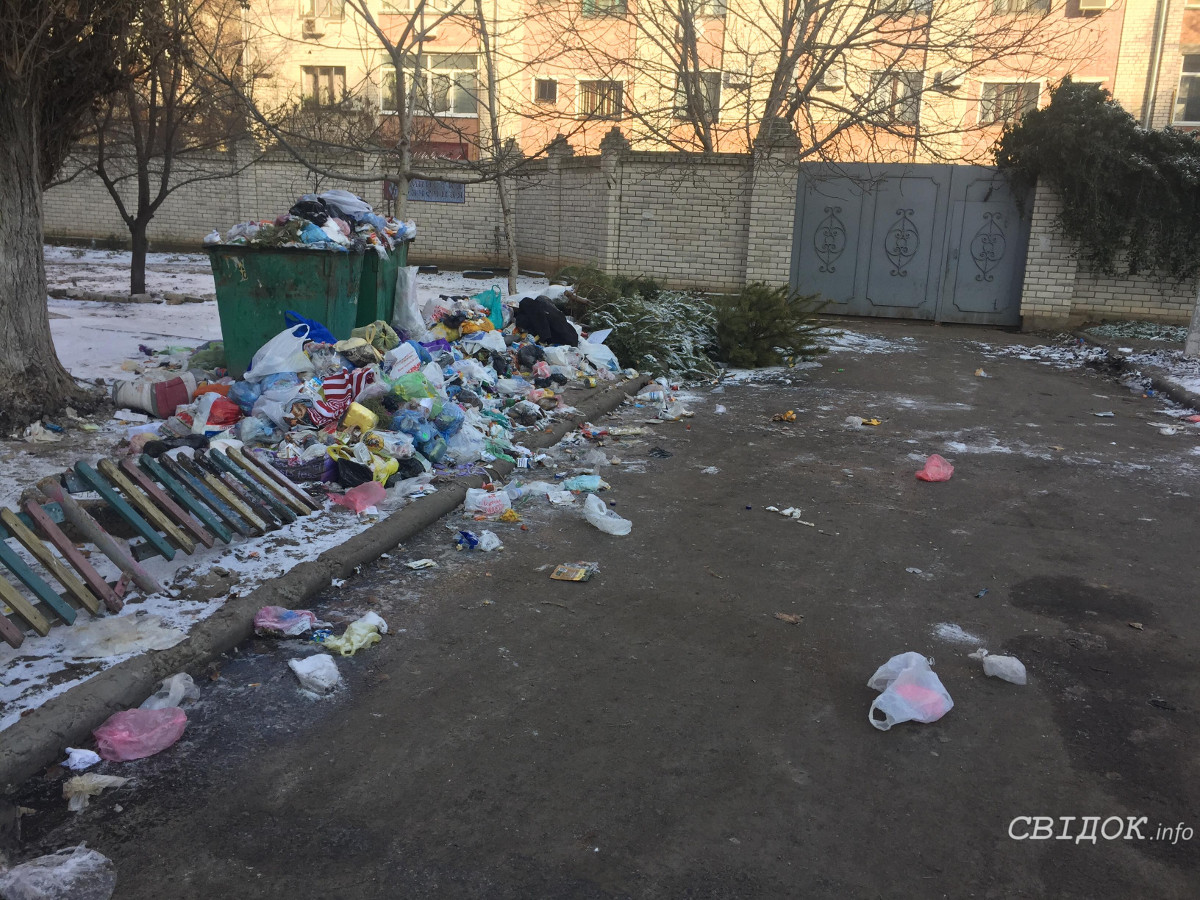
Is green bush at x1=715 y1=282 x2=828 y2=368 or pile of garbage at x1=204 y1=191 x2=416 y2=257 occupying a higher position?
pile of garbage at x1=204 y1=191 x2=416 y2=257

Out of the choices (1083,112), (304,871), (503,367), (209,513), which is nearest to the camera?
(304,871)

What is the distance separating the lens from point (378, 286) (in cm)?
763

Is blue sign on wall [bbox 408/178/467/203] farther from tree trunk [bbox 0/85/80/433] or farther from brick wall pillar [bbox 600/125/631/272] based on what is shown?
tree trunk [bbox 0/85/80/433]

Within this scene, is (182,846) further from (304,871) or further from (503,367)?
(503,367)

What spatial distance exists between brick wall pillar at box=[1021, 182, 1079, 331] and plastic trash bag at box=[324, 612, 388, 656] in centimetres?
1365

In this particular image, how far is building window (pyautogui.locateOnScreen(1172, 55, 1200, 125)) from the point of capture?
79.4 ft

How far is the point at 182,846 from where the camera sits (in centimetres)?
226

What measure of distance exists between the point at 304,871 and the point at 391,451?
333 centimetres

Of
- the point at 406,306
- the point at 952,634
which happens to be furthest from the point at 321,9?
the point at 952,634

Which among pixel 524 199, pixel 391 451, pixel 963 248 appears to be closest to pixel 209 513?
pixel 391 451

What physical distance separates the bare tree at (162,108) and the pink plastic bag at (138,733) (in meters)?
5.06

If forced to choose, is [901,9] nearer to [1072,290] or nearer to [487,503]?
[1072,290]

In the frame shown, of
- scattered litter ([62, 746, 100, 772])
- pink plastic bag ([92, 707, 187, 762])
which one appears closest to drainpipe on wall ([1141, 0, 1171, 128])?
pink plastic bag ([92, 707, 187, 762])

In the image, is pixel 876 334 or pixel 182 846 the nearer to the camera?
pixel 182 846
